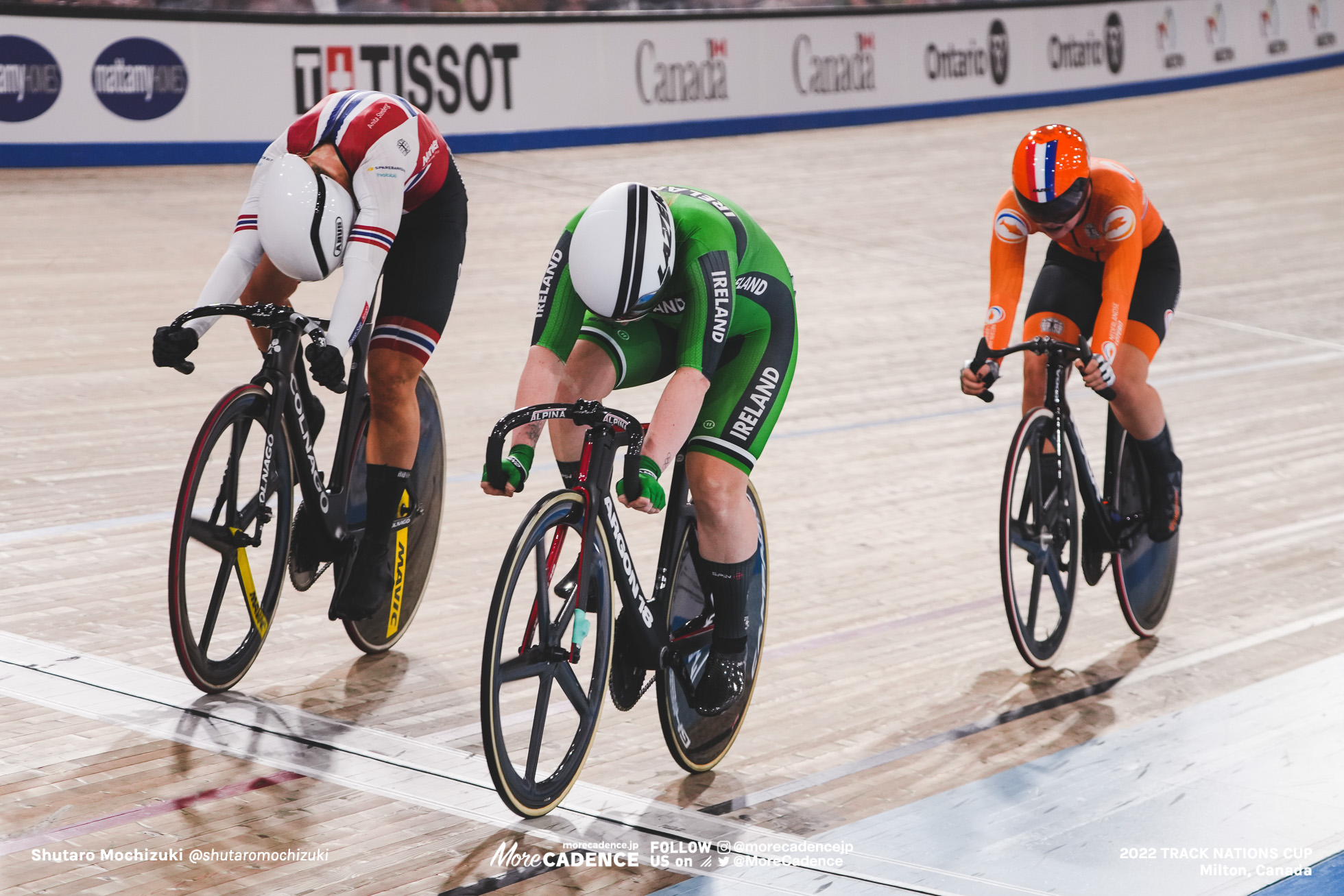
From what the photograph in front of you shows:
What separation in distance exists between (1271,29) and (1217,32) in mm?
1119

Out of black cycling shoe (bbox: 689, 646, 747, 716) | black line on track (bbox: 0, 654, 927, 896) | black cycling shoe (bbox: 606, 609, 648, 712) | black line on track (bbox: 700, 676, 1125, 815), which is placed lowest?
black line on track (bbox: 700, 676, 1125, 815)

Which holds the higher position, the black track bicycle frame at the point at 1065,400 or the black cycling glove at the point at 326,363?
the black cycling glove at the point at 326,363

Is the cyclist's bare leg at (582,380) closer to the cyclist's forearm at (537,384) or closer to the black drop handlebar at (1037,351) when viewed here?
the cyclist's forearm at (537,384)

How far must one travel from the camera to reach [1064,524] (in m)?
3.90

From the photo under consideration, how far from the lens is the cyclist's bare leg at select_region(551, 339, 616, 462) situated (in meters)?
2.96

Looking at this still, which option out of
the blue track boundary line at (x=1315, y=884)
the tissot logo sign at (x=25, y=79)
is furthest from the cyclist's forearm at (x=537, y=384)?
the tissot logo sign at (x=25, y=79)

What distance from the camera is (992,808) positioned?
118 inches

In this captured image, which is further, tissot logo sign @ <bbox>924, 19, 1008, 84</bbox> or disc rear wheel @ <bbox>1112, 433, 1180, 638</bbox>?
tissot logo sign @ <bbox>924, 19, 1008, 84</bbox>

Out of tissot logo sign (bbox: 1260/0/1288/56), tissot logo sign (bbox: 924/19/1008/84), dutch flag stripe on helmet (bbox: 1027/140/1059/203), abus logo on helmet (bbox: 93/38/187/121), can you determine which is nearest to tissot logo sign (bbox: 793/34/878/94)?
tissot logo sign (bbox: 924/19/1008/84)

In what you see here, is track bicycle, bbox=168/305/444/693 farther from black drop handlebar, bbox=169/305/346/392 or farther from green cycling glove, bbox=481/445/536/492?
green cycling glove, bbox=481/445/536/492

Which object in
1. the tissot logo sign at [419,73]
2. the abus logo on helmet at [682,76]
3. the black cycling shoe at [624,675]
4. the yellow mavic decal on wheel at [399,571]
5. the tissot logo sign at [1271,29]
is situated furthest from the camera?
the tissot logo sign at [1271,29]

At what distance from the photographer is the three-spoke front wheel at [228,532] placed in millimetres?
3066

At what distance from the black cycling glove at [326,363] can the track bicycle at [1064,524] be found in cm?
159

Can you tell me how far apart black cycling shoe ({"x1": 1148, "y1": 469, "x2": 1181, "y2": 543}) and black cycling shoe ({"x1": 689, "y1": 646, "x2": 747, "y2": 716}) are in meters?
1.62
